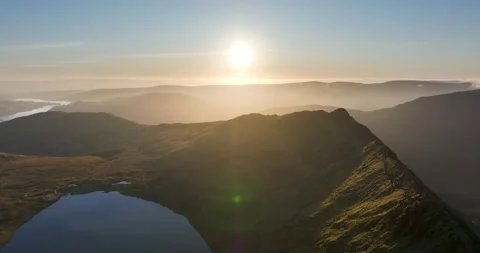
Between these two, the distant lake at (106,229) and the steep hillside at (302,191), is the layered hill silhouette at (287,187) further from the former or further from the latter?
the distant lake at (106,229)

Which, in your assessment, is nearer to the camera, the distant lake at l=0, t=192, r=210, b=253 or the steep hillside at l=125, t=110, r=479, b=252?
the steep hillside at l=125, t=110, r=479, b=252

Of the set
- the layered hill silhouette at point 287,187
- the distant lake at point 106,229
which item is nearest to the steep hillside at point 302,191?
the layered hill silhouette at point 287,187

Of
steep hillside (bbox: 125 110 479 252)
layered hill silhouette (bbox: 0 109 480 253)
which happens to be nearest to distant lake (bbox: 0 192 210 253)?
layered hill silhouette (bbox: 0 109 480 253)

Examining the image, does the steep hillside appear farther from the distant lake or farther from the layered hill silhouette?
the distant lake

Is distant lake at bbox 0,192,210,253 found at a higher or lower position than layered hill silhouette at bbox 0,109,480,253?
lower

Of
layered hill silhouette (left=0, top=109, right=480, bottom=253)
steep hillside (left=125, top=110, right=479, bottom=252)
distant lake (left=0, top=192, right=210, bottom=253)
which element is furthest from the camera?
distant lake (left=0, top=192, right=210, bottom=253)

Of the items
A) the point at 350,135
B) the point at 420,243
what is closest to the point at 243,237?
the point at 420,243

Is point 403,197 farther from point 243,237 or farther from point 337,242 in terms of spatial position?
point 243,237
